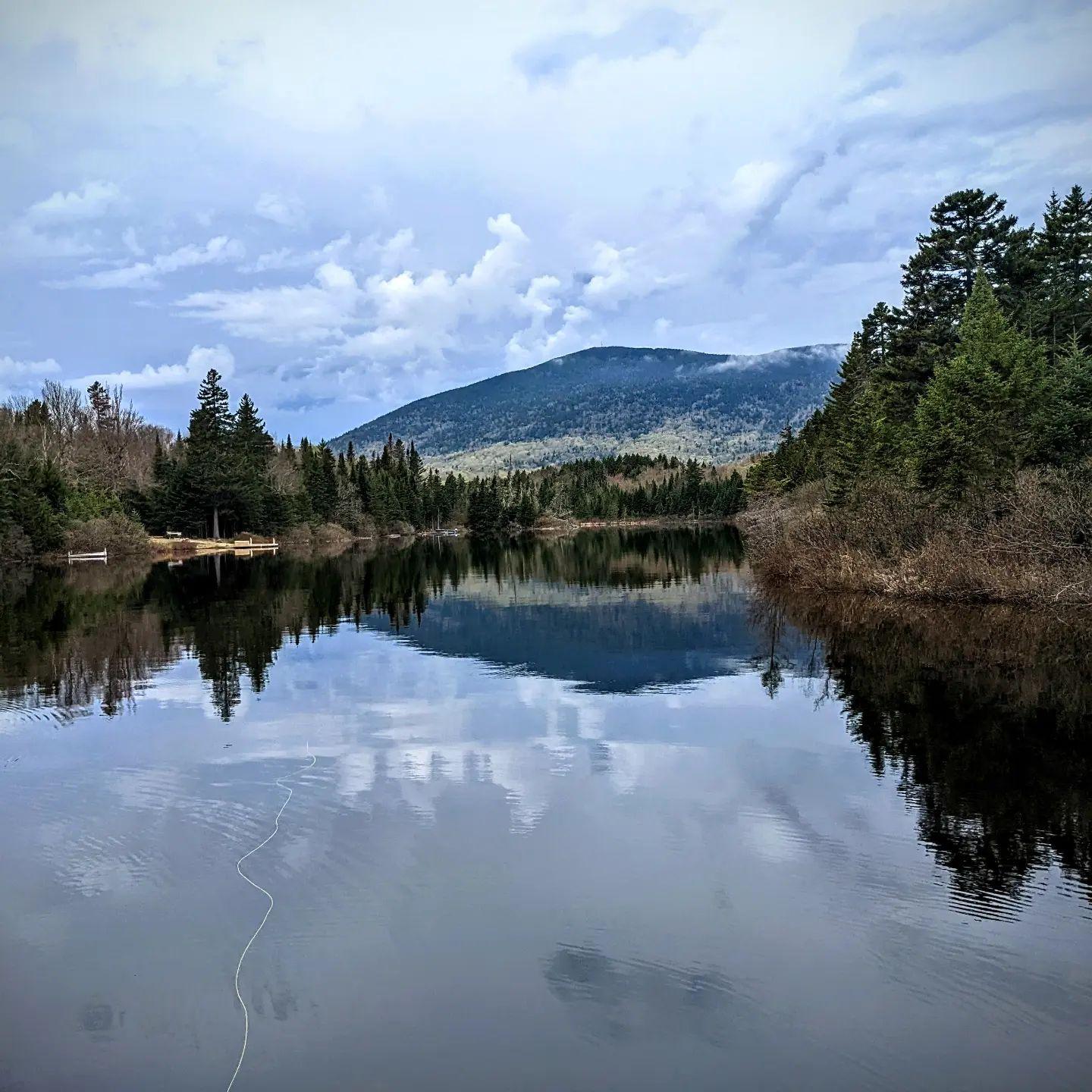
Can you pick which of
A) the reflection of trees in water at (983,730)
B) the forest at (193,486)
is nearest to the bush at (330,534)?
the forest at (193,486)

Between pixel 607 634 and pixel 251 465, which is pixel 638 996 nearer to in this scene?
pixel 607 634

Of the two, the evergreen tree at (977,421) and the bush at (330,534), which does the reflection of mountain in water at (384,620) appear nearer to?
the evergreen tree at (977,421)

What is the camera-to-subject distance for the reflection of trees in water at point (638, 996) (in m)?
6.42

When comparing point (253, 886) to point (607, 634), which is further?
point (607, 634)

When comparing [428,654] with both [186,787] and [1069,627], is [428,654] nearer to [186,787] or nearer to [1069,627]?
[186,787]

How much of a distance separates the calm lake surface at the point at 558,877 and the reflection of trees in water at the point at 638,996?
0.03 m

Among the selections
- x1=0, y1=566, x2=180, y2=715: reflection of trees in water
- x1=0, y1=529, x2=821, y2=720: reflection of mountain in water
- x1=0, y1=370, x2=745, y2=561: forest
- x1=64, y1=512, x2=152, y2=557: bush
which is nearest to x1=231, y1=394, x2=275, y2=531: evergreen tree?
x1=0, y1=370, x2=745, y2=561: forest

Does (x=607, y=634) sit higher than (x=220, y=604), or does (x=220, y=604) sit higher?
(x=220, y=604)

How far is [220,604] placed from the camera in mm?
36094

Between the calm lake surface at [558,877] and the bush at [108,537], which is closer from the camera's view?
the calm lake surface at [558,877]

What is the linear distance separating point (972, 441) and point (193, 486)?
74.8 meters

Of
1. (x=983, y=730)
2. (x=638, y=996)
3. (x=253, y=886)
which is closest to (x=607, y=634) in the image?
(x=983, y=730)

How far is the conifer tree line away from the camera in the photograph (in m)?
28.9

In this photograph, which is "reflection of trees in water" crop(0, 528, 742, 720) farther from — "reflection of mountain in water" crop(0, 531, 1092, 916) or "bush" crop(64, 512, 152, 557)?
"bush" crop(64, 512, 152, 557)
